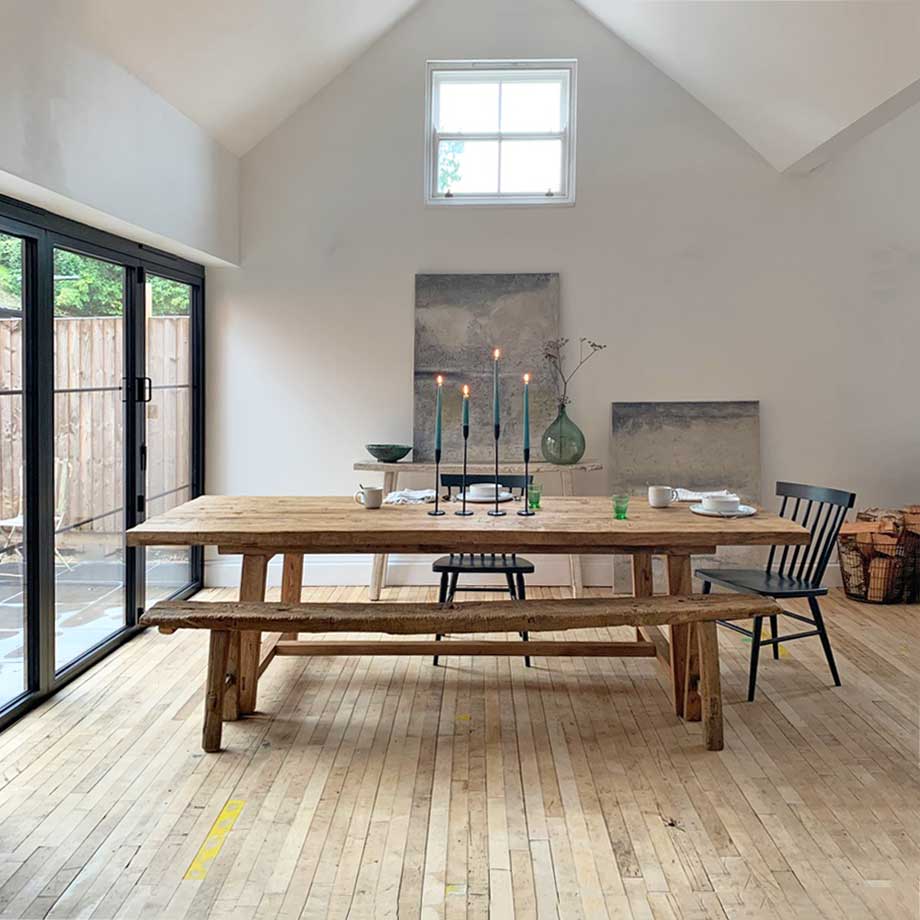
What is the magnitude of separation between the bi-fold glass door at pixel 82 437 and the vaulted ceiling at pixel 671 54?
838 millimetres

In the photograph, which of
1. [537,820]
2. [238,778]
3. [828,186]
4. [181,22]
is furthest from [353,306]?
[537,820]

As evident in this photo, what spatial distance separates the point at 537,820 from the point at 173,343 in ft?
11.8

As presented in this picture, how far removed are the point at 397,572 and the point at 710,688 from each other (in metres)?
2.82

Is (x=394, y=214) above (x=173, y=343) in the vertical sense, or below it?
above

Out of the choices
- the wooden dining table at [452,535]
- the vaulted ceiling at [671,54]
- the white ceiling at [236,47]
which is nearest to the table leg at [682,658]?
the wooden dining table at [452,535]

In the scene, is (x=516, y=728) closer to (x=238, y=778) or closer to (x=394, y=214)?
(x=238, y=778)

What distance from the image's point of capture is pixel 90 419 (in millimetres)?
4262

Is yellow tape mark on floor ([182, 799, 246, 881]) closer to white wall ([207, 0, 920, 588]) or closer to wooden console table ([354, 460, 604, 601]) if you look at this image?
wooden console table ([354, 460, 604, 601])

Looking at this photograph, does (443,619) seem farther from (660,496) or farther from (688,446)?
(688,446)

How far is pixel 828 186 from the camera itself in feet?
18.5

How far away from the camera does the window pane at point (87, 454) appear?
3.99m

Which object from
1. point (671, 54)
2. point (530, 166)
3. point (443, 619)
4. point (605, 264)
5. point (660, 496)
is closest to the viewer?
point (443, 619)


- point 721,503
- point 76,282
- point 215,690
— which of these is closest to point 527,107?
point 76,282

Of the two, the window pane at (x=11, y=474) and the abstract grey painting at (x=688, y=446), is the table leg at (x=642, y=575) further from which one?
the window pane at (x=11, y=474)
